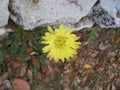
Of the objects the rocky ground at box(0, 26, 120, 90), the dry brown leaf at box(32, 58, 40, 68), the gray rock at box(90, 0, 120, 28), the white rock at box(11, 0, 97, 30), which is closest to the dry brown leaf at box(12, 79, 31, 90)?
the rocky ground at box(0, 26, 120, 90)

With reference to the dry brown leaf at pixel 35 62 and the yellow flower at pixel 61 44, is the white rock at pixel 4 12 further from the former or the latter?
the yellow flower at pixel 61 44

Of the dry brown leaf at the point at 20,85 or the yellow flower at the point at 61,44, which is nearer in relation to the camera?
the yellow flower at the point at 61,44

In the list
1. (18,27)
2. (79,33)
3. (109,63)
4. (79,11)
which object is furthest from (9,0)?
(109,63)

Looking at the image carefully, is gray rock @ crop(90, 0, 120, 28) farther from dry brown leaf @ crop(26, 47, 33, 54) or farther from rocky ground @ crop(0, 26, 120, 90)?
dry brown leaf @ crop(26, 47, 33, 54)

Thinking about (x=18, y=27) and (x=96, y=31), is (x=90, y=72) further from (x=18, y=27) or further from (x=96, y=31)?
(x=18, y=27)

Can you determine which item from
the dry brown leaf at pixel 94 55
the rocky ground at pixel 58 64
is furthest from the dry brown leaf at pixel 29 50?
the dry brown leaf at pixel 94 55

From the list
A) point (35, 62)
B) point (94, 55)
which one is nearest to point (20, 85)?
point (35, 62)
